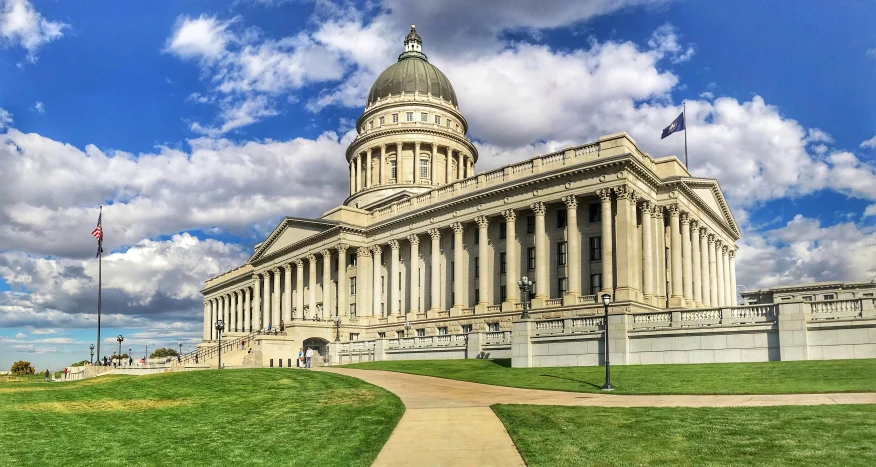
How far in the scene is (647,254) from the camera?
6006cm

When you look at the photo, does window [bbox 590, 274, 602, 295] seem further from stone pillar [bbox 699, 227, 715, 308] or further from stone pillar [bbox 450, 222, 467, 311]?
stone pillar [bbox 699, 227, 715, 308]

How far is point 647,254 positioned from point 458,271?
19.0m

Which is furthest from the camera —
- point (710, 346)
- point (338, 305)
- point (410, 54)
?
point (410, 54)

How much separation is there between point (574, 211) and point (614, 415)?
139 feet

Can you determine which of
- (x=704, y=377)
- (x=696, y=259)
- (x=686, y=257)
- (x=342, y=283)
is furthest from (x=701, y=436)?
(x=342, y=283)

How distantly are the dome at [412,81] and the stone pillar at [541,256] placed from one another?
170ft

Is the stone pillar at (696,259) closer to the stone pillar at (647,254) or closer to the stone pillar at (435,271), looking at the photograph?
the stone pillar at (647,254)

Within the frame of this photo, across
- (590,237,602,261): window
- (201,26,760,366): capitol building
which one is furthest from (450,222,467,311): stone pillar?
(590,237,602,261): window

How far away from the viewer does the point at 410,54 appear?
120 meters

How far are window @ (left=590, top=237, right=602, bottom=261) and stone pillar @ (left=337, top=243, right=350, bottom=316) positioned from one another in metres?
32.4

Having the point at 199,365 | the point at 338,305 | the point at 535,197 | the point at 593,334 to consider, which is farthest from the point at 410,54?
the point at 593,334

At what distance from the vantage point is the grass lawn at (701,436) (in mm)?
13781

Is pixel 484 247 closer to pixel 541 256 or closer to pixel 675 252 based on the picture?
pixel 541 256

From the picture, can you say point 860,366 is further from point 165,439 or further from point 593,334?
point 165,439
